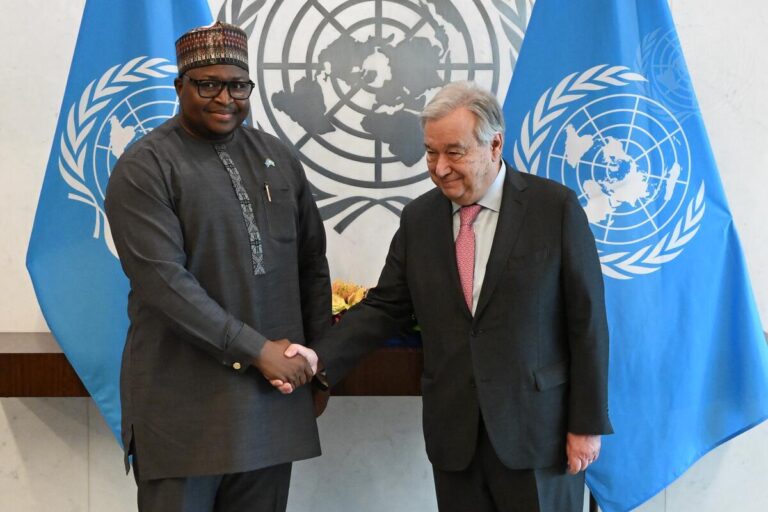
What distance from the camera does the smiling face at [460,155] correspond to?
1891 mm

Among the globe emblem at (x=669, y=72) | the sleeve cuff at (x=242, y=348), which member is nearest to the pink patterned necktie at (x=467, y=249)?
the sleeve cuff at (x=242, y=348)

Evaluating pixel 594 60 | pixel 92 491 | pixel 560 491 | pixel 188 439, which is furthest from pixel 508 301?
pixel 92 491

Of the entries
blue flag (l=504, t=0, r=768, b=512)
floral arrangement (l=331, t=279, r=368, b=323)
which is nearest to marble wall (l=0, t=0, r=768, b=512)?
blue flag (l=504, t=0, r=768, b=512)

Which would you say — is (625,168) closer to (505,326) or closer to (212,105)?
(505,326)

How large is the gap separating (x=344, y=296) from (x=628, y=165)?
987mm

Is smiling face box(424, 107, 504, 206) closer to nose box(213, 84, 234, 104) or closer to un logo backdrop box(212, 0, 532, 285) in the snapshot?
nose box(213, 84, 234, 104)

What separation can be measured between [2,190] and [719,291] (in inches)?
97.7

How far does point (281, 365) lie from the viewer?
76.0 inches

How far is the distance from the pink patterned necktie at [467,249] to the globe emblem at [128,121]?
1.12 metres

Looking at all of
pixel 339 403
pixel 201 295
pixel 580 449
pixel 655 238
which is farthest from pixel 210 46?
pixel 339 403

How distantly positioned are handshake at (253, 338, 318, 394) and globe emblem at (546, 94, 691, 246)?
1.05 metres

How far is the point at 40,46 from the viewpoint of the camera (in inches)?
113

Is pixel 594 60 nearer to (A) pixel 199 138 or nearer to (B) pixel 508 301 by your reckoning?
(B) pixel 508 301

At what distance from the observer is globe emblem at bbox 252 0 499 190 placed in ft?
9.32
